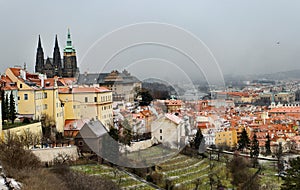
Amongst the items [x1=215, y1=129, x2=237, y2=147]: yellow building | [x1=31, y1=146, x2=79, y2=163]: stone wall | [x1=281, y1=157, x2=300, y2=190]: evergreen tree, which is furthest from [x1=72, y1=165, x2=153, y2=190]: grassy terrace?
[x1=215, y1=129, x2=237, y2=147]: yellow building

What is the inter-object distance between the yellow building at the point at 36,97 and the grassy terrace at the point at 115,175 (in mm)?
2000

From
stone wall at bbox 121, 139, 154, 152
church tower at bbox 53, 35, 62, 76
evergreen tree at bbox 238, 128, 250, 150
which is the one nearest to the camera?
stone wall at bbox 121, 139, 154, 152

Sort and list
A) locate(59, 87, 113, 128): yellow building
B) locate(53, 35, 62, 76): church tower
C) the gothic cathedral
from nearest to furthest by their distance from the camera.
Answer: locate(59, 87, 113, 128): yellow building < the gothic cathedral < locate(53, 35, 62, 76): church tower

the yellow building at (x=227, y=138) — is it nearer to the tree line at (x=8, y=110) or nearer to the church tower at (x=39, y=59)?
the tree line at (x=8, y=110)

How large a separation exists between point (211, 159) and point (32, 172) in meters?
7.02

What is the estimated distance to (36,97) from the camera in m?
10.6

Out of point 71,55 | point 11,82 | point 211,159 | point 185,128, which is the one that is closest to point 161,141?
point 185,128

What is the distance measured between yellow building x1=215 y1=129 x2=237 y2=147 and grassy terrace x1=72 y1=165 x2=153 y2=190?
7.21 m

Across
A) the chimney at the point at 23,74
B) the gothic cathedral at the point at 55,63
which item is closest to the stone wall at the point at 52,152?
the chimney at the point at 23,74

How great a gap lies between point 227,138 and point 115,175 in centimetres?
903

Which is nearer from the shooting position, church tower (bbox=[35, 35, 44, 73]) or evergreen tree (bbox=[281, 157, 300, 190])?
evergreen tree (bbox=[281, 157, 300, 190])

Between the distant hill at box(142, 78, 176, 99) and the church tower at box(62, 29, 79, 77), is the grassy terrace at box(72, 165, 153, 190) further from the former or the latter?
the church tower at box(62, 29, 79, 77)

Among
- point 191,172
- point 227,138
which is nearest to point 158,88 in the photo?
point 191,172

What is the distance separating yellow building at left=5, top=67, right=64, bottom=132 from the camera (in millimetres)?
10492
